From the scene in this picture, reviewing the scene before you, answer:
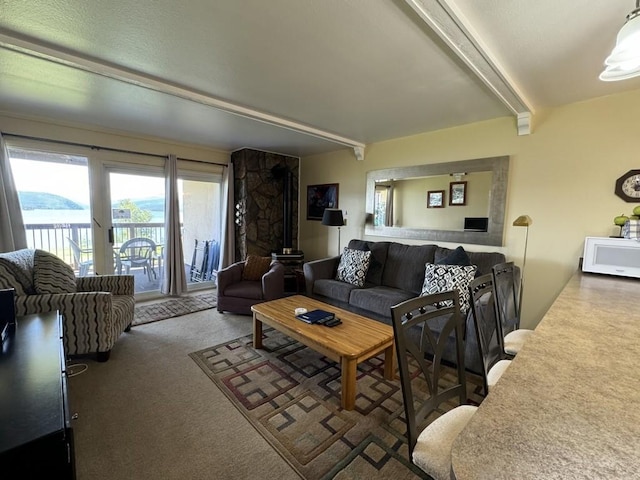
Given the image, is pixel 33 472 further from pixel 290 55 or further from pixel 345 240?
pixel 345 240

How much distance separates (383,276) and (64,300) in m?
3.24

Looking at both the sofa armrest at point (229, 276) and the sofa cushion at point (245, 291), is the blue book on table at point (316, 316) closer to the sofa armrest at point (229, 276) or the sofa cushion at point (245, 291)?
the sofa cushion at point (245, 291)

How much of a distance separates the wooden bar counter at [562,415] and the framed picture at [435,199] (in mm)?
2489

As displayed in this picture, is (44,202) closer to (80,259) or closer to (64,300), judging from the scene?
(80,259)

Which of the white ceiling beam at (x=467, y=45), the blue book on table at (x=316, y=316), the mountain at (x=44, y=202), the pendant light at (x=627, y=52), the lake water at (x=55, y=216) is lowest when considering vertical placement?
the blue book on table at (x=316, y=316)

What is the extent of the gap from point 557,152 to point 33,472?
13.0 feet

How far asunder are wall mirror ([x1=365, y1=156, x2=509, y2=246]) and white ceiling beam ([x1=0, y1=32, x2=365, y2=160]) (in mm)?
1645

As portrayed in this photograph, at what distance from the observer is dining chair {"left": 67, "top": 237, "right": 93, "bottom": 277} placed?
3.82m

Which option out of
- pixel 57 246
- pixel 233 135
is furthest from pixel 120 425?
pixel 233 135

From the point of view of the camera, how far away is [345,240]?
4.71 meters

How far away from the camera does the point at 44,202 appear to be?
3537mm

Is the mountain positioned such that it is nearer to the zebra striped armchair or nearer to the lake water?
the lake water

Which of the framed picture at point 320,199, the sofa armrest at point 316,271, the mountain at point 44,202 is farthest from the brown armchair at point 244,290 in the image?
the mountain at point 44,202

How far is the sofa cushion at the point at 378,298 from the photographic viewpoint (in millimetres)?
3023
